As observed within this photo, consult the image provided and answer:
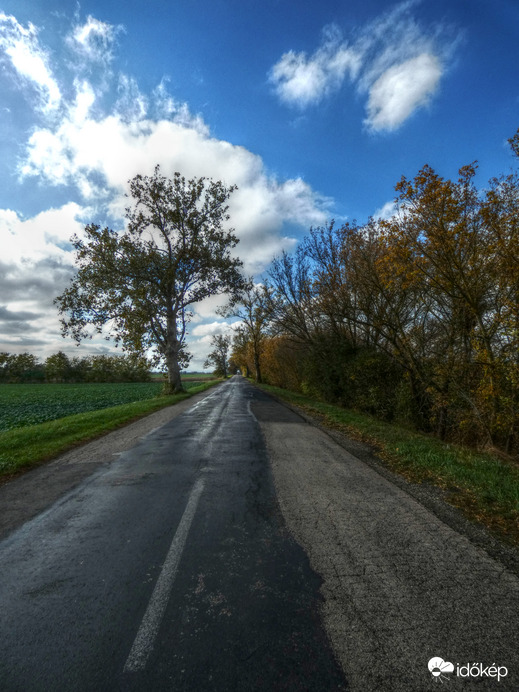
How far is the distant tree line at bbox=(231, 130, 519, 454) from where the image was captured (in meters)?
7.21

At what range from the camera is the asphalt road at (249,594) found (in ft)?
6.00

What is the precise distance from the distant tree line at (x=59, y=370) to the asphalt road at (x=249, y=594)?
250 feet

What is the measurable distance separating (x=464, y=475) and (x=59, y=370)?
89.7 metres

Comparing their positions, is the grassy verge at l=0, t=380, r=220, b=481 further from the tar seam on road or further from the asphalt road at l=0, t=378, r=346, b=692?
the tar seam on road

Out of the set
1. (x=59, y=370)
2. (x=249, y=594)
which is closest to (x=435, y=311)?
(x=249, y=594)

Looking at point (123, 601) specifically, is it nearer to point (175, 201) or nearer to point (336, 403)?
point (336, 403)

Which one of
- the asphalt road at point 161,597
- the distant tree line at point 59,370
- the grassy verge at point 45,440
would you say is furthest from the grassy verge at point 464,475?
the distant tree line at point 59,370

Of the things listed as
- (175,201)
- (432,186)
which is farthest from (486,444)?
(175,201)

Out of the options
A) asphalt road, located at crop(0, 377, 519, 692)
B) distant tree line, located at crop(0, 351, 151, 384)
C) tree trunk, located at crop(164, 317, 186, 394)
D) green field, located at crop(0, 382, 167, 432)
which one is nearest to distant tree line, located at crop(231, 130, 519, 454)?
asphalt road, located at crop(0, 377, 519, 692)

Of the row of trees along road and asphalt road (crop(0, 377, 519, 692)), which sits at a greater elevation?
the row of trees along road

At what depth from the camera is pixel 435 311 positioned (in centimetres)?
1077

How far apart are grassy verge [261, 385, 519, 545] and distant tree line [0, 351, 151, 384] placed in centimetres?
7530

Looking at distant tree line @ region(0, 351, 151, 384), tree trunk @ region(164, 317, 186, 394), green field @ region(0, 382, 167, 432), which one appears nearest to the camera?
green field @ region(0, 382, 167, 432)

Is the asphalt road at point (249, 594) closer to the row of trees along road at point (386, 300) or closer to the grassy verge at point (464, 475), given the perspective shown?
the grassy verge at point (464, 475)
